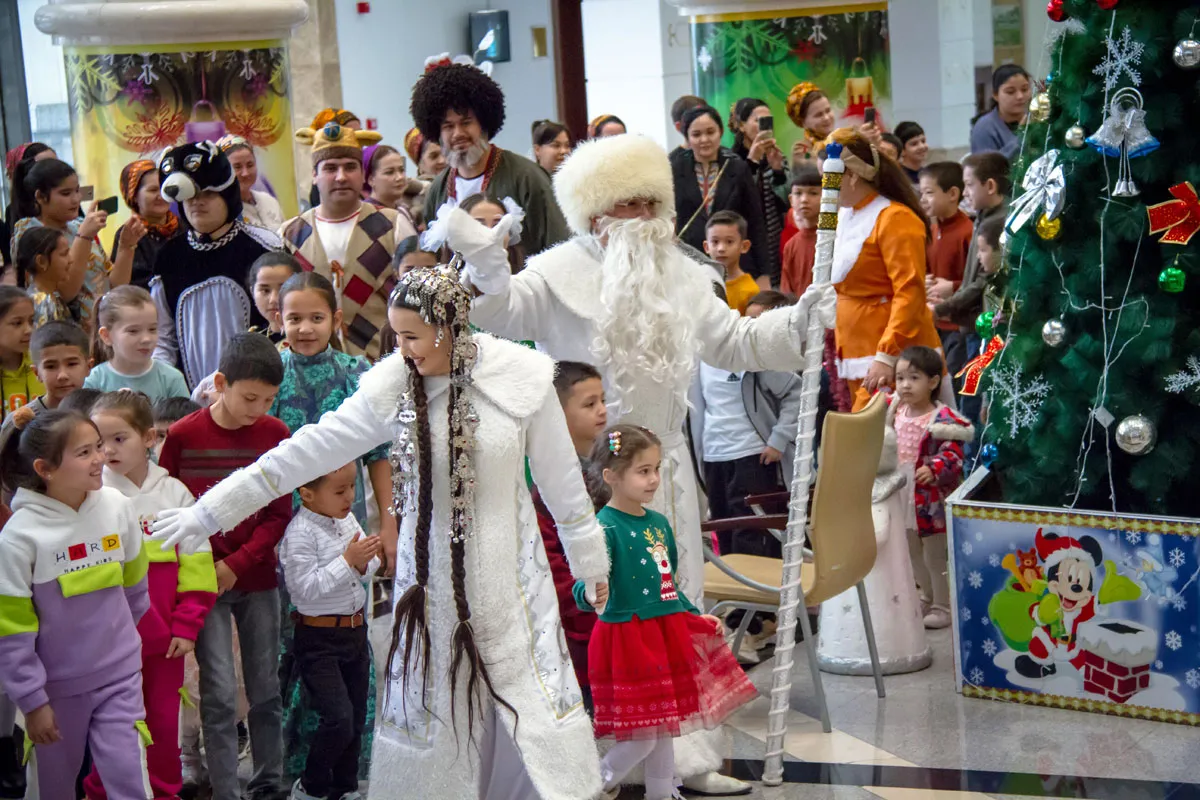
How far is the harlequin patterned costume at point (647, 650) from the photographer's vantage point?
4.11 m

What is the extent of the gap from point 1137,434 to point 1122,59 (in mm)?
1130

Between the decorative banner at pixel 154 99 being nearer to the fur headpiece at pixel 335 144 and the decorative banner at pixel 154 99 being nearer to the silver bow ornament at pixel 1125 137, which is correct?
the fur headpiece at pixel 335 144

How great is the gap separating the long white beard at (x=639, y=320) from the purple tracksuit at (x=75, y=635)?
1.36m

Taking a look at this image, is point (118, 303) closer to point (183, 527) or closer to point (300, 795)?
point (183, 527)

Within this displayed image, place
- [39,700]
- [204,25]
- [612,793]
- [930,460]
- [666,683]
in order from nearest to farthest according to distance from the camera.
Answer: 1. [39,700]
2. [666,683]
3. [612,793]
4. [930,460]
5. [204,25]

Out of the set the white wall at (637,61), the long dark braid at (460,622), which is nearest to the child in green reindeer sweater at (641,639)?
the long dark braid at (460,622)

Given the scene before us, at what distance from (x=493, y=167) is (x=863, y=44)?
3.63 metres

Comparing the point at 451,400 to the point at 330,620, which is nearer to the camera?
the point at 451,400

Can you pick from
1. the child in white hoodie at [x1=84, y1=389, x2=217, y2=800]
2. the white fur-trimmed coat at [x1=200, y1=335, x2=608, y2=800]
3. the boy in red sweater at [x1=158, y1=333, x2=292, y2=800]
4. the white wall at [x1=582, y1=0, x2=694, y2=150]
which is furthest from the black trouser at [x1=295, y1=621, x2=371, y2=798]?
the white wall at [x1=582, y1=0, x2=694, y2=150]

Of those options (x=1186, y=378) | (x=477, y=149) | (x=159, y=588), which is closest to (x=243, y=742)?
(x=159, y=588)

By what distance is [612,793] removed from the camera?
4.45 meters

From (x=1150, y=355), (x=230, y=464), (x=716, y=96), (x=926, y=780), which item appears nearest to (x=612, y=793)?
(x=926, y=780)

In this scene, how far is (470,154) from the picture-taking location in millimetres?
6070

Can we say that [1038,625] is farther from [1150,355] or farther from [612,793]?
[612,793]
